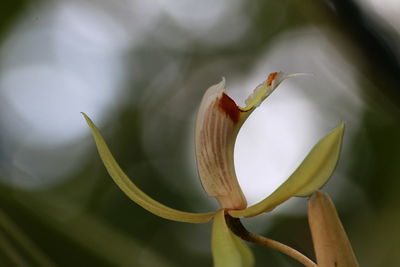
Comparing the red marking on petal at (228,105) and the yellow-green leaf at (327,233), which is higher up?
the red marking on petal at (228,105)

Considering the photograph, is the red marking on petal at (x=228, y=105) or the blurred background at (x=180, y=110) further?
the blurred background at (x=180, y=110)

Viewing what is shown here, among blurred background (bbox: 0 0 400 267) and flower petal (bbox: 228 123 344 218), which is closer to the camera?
flower petal (bbox: 228 123 344 218)

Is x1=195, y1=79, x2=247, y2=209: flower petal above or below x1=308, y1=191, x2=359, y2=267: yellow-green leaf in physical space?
above

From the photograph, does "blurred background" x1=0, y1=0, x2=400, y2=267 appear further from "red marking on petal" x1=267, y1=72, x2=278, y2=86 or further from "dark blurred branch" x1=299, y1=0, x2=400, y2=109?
"red marking on petal" x1=267, y1=72, x2=278, y2=86

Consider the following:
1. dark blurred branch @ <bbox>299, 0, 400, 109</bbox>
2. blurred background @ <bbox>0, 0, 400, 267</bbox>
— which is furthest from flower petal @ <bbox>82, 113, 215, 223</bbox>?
blurred background @ <bbox>0, 0, 400, 267</bbox>

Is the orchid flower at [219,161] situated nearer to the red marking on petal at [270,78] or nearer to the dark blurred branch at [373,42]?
the red marking on petal at [270,78]

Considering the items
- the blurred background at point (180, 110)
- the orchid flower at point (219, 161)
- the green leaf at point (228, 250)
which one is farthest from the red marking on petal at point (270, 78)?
the blurred background at point (180, 110)

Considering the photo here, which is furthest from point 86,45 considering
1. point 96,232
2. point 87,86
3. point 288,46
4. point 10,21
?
point 96,232

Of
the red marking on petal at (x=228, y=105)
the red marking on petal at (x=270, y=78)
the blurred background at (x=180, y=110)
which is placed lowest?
the blurred background at (x=180, y=110)

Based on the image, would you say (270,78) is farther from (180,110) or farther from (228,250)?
(180,110)

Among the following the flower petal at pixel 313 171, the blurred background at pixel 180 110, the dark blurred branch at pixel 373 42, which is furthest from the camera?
the blurred background at pixel 180 110
